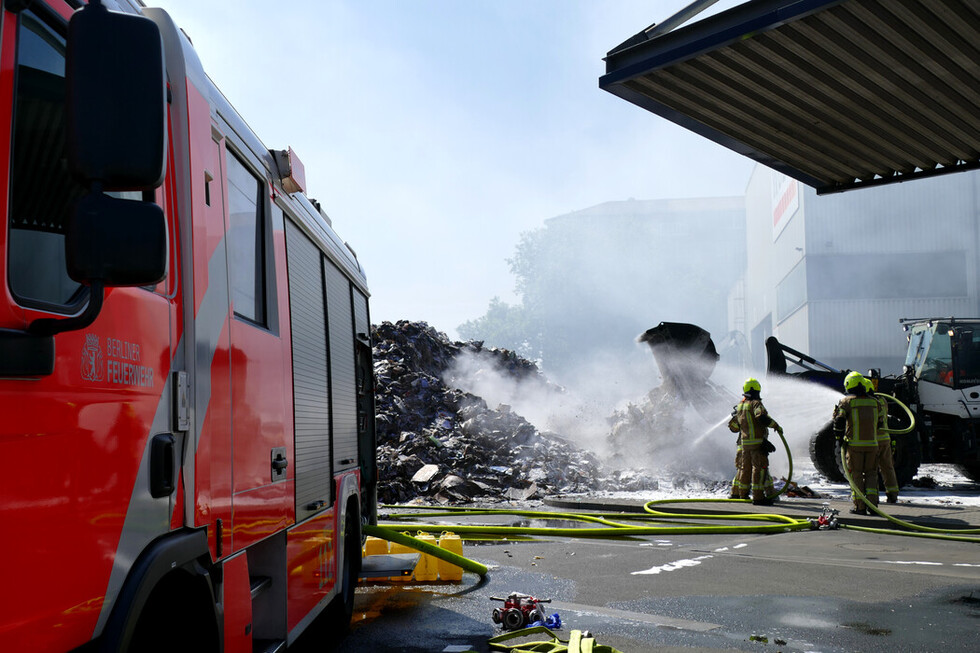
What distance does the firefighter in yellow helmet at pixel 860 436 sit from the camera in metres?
12.3

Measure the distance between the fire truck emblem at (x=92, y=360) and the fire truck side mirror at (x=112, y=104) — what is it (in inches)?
16.8

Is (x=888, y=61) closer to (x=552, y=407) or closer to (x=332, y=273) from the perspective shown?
(x=332, y=273)

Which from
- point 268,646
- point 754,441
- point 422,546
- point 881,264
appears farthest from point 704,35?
point 881,264

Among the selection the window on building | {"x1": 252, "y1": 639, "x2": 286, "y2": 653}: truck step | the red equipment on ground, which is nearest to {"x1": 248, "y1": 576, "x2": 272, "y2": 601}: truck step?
{"x1": 252, "y1": 639, "x2": 286, "y2": 653}: truck step

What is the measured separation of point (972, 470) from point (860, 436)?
5.46 meters

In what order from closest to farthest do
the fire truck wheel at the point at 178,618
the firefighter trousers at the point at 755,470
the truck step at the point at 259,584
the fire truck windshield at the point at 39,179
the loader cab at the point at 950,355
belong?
the fire truck windshield at the point at 39,179, the fire truck wheel at the point at 178,618, the truck step at the point at 259,584, the firefighter trousers at the point at 755,470, the loader cab at the point at 950,355

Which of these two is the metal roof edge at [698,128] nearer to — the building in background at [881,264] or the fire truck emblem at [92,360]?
the fire truck emblem at [92,360]

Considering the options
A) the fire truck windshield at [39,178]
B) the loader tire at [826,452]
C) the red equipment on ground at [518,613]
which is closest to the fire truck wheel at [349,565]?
the red equipment on ground at [518,613]

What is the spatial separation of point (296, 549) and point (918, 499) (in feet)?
41.6

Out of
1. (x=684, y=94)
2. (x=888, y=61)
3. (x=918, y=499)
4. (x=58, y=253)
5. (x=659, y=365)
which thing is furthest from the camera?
(x=659, y=365)

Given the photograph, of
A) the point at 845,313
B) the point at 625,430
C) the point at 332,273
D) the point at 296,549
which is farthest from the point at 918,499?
the point at 845,313

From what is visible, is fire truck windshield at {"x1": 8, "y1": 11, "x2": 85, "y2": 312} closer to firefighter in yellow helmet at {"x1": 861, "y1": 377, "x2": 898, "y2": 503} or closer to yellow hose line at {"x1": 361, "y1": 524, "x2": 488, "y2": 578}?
yellow hose line at {"x1": 361, "y1": 524, "x2": 488, "y2": 578}

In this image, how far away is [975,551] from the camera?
9.25 m

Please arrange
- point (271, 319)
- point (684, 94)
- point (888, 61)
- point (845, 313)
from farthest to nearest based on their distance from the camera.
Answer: point (845, 313), point (684, 94), point (888, 61), point (271, 319)
